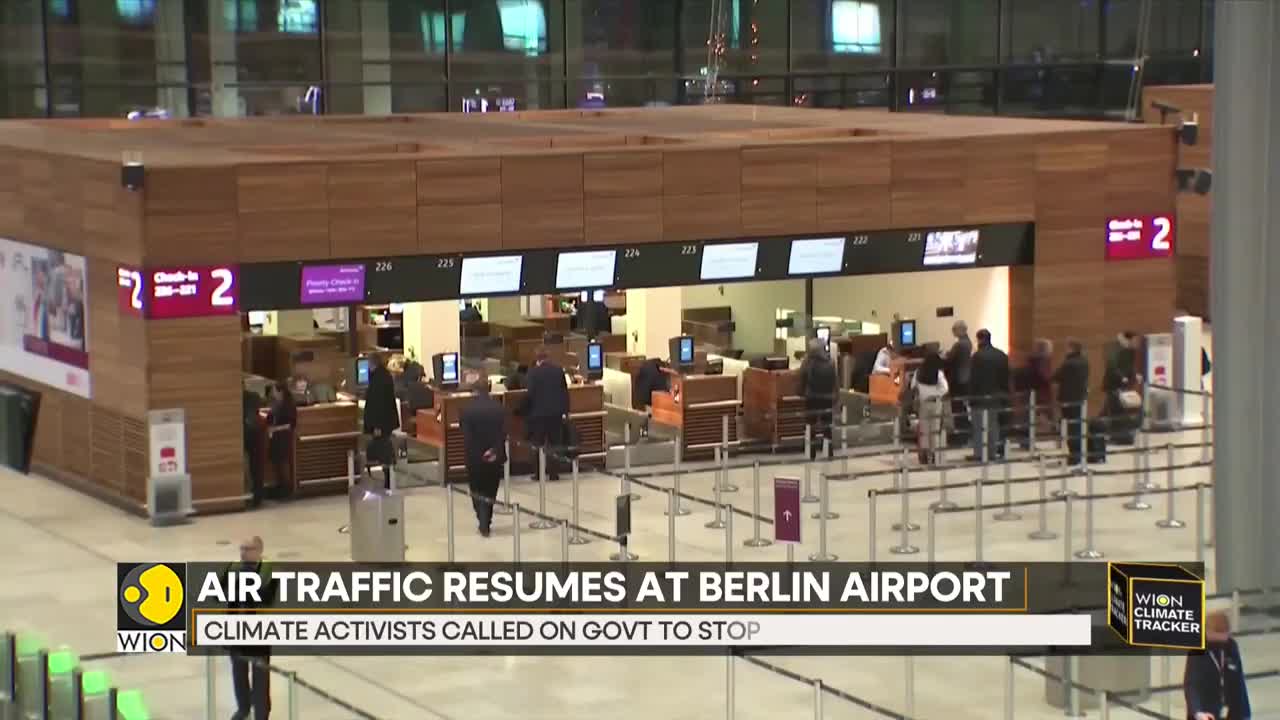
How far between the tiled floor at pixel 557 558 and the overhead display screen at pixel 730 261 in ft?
6.64

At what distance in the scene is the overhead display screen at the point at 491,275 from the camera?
70.6 feet

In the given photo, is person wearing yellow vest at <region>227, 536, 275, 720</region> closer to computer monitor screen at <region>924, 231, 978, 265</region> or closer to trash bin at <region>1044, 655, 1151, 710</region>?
trash bin at <region>1044, 655, 1151, 710</region>

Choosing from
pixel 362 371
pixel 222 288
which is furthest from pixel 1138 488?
pixel 222 288

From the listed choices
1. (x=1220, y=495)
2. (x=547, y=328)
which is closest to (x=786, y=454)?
(x=547, y=328)

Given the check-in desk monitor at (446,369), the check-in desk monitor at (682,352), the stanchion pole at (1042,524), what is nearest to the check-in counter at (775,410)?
the check-in desk monitor at (682,352)

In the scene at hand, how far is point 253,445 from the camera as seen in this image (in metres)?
20.8

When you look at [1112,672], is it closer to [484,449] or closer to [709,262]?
[484,449]

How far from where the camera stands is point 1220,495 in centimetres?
1645

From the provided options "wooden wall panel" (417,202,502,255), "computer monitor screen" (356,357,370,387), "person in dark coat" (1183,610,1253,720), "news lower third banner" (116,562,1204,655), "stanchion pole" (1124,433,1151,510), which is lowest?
"stanchion pole" (1124,433,1151,510)

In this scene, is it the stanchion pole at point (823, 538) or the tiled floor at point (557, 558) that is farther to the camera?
the stanchion pole at point (823, 538)

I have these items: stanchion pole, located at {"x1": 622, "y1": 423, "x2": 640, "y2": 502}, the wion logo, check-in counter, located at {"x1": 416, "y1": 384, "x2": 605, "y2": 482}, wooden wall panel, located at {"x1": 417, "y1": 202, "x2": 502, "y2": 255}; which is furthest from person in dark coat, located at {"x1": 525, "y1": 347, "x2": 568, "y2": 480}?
the wion logo

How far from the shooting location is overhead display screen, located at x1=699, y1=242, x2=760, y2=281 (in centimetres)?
2255

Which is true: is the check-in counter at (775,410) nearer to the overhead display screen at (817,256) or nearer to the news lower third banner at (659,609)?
the overhead display screen at (817,256)

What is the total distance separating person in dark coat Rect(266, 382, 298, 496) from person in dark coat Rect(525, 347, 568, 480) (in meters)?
2.25
